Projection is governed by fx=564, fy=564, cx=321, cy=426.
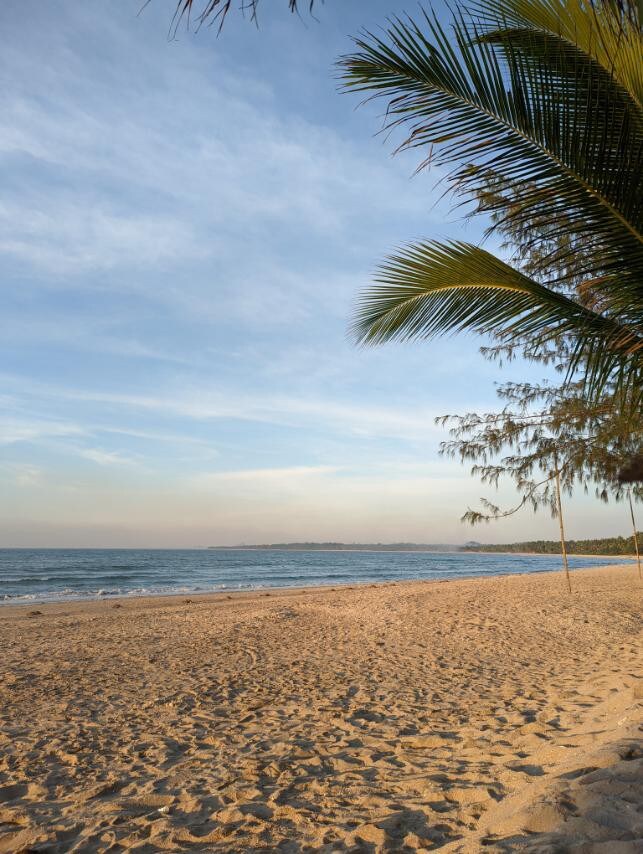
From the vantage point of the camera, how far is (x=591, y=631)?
889cm

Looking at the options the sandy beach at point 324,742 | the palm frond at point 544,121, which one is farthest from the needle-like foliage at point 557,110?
the sandy beach at point 324,742

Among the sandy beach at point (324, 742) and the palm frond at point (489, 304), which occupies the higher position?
the palm frond at point (489, 304)

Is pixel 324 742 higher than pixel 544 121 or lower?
lower

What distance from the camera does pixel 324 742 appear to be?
412 cm

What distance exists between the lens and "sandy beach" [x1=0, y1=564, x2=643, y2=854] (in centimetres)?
260

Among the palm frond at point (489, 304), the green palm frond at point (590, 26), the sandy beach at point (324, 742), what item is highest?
the green palm frond at point (590, 26)

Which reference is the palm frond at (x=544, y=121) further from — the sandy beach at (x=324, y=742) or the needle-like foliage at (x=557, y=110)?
the sandy beach at (x=324, y=742)

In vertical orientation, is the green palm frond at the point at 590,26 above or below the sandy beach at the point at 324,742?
above

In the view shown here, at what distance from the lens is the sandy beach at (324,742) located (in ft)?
8.53

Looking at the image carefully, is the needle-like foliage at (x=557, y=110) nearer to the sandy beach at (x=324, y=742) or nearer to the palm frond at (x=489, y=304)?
the palm frond at (x=489, y=304)

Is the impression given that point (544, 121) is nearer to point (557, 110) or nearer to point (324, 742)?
point (557, 110)

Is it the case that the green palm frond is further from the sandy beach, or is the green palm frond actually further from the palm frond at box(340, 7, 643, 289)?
the sandy beach

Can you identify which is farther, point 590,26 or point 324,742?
point 324,742

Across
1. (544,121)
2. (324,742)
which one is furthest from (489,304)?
(324,742)
